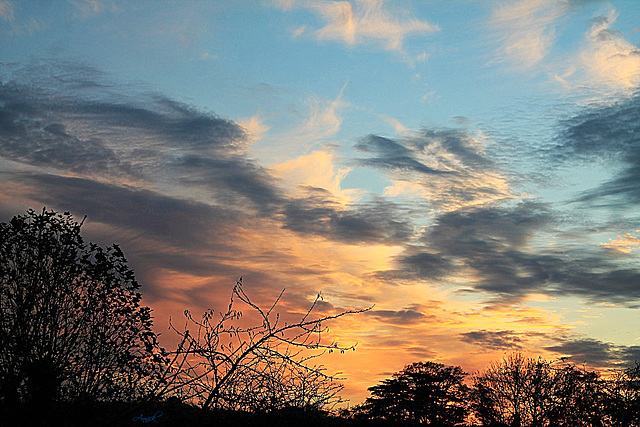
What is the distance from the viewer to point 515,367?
61500 mm

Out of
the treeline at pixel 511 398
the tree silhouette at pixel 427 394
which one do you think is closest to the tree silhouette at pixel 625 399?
the treeline at pixel 511 398

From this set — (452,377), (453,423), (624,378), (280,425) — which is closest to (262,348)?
(280,425)

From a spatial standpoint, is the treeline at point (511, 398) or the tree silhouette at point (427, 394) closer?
the treeline at point (511, 398)

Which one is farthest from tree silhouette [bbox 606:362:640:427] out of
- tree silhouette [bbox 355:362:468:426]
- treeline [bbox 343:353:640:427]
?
tree silhouette [bbox 355:362:468:426]

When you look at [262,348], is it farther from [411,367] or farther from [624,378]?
[411,367]

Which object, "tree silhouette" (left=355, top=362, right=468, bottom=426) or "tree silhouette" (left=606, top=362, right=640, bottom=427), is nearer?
"tree silhouette" (left=606, top=362, right=640, bottom=427)

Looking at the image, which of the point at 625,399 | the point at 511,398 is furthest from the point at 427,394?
the point at 625,399

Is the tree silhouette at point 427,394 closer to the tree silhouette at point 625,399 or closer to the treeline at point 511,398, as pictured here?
the treeline at point 511,398

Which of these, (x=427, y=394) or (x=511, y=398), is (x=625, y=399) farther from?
(x=427, y=394)

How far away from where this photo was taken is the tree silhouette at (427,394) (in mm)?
71250

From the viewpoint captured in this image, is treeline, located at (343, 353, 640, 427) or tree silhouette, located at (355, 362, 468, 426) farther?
tree silhouette, located at (355, 362, 468, 426)

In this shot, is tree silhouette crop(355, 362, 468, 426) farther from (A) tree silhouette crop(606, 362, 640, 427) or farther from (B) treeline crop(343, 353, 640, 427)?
(A) tree silhouette crop(606, 362, 640, 427)

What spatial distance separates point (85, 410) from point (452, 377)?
255 feet

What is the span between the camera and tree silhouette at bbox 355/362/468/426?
234ft
